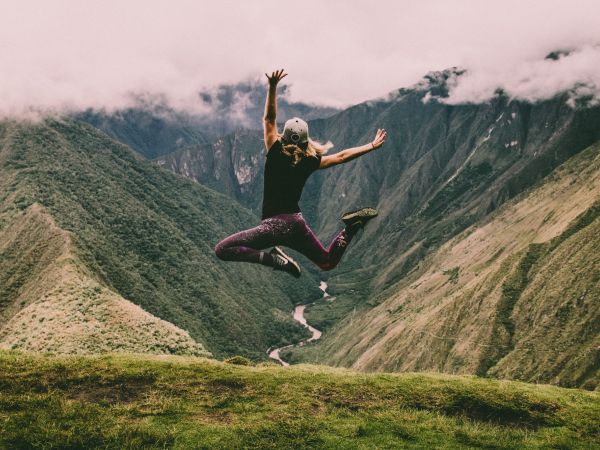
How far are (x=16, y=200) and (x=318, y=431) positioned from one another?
6346 inches

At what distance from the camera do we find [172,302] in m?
178

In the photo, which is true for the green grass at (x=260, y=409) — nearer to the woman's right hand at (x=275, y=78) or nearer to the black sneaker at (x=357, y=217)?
the black sneaker at (x=357, y=217)

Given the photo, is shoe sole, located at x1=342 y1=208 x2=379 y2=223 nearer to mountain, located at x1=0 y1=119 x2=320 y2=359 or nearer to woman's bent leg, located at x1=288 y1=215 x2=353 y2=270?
woman's bent leg, located at x1=288 y1=215 x2=353 y2=270

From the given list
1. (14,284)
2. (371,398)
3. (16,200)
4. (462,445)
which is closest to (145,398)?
(371,398)

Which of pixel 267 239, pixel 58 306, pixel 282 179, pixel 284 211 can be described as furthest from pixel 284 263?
pixel 58 306

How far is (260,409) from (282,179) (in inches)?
233

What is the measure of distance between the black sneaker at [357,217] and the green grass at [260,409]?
4642 millimetres

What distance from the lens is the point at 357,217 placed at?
987cm

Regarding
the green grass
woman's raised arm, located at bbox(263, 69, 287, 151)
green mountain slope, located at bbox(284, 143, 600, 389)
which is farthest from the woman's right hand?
green mountain slope, located at bbox(284, 143, 600, 389)

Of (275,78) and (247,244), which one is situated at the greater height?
→ (275,78)

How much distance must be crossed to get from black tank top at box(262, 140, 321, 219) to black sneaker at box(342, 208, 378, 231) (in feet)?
3.40

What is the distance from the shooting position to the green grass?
34.7 ft

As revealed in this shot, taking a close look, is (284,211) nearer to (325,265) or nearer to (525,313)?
(325,265)

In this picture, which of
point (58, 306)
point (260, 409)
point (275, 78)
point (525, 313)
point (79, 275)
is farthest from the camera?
point (525, 313)
